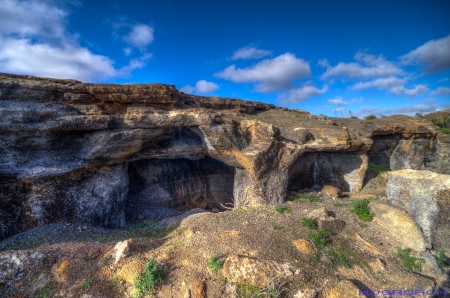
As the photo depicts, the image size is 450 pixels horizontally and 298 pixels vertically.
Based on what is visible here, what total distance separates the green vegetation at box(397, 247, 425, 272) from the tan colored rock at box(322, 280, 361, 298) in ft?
10.8

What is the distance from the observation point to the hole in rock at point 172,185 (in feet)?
45.6

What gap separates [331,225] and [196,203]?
29.3ft

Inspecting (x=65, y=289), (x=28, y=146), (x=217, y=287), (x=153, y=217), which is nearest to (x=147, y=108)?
(x=28, y=146)

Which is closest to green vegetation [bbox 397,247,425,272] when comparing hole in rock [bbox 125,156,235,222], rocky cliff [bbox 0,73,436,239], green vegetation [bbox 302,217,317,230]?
green vegetation [bbox 302,217,317,230]

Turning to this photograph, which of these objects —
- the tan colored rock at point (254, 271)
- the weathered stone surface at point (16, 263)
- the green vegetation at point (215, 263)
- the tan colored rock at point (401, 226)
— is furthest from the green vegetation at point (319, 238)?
the weathered stone surface at point (16, 263)

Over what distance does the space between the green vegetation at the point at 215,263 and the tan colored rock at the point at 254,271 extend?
15 cm

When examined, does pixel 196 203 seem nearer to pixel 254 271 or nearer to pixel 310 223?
pixel 310 223

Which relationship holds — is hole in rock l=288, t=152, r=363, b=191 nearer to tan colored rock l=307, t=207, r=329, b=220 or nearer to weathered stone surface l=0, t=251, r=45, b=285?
tan colored rock l=307, t=207, r=329, b=220

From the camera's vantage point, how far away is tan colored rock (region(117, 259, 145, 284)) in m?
6.21

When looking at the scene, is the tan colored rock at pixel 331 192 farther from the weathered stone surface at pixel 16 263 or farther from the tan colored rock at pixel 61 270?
the weathered stone surface at pixel 16 263

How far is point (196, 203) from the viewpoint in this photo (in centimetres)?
1527

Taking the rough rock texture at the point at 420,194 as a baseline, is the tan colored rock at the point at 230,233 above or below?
below

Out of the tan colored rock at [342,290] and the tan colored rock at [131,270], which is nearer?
the tan colored rock at [342,290]

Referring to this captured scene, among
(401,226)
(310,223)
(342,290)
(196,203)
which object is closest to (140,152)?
(196,203)
